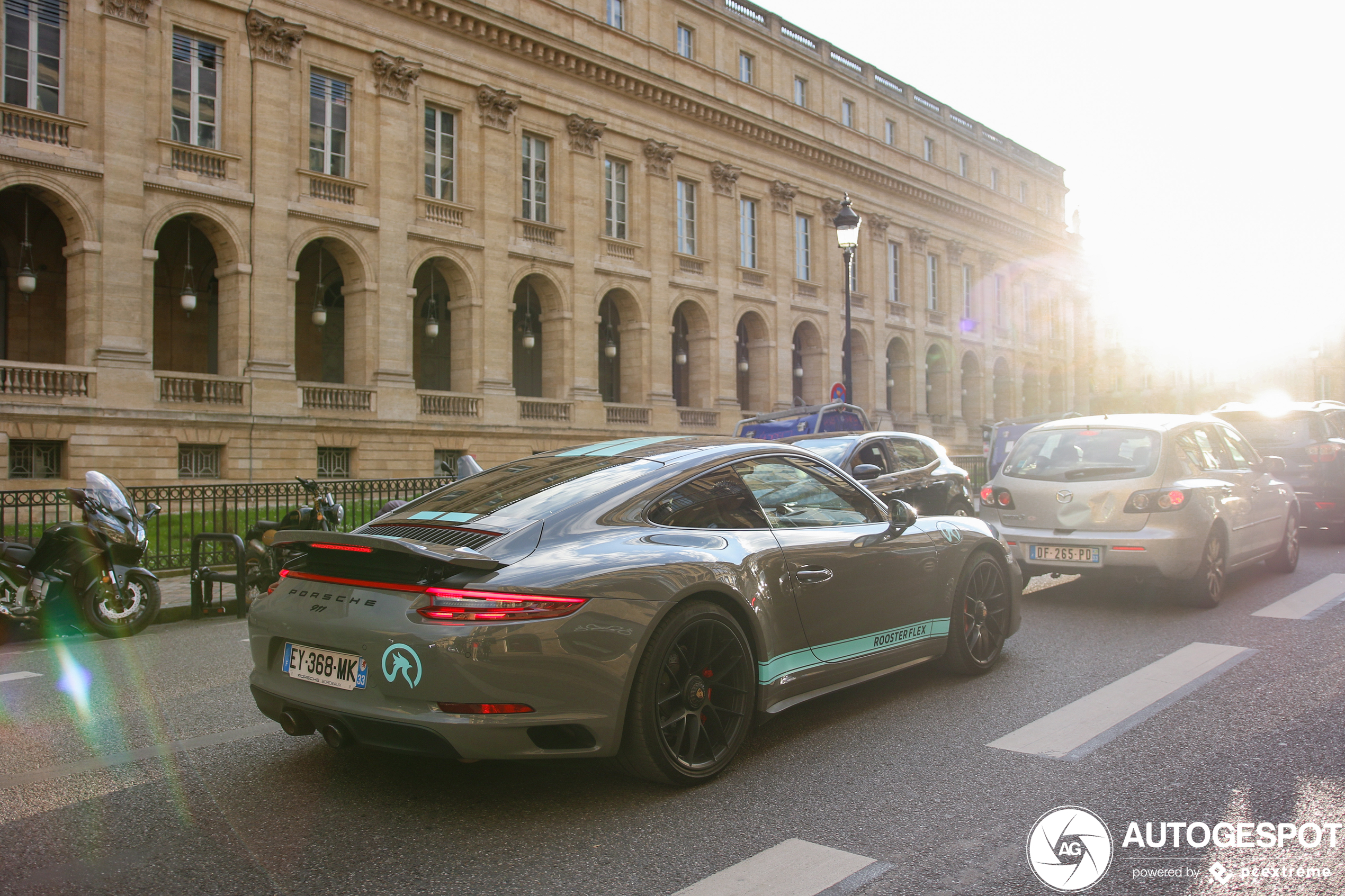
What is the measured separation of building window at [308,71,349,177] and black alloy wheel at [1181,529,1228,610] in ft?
75.1

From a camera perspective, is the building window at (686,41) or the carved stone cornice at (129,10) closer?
the carved stone cornice at (129,10)

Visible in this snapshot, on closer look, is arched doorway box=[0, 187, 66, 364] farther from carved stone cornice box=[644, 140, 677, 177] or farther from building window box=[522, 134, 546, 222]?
carved stone cornice box=[644, 140, 677, 177]

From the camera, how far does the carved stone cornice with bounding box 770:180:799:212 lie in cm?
3750

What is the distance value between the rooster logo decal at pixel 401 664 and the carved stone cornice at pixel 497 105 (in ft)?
88.8

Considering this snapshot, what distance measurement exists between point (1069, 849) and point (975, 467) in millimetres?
23862

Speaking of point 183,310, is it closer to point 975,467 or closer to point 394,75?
point 394,75

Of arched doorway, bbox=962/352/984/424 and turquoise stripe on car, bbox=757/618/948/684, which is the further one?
arched doorway, bbox=962/352/984/424

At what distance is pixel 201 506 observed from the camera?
13.8 meters

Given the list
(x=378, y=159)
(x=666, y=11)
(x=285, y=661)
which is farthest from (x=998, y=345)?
(x=285, y=661)

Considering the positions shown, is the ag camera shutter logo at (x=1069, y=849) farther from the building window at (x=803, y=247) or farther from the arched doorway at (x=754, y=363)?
the building window at (x=803, y=247)

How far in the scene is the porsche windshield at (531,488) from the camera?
4.14 metres

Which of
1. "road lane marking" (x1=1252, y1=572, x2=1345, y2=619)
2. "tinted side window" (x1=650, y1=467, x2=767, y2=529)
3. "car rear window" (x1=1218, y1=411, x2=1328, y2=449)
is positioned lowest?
"road lane marking" (x1=1252, y1=572, x2=1345, y2=619)

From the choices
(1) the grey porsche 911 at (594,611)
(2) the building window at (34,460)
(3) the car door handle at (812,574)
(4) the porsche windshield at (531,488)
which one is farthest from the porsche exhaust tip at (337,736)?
(2) the building window at (34,460)

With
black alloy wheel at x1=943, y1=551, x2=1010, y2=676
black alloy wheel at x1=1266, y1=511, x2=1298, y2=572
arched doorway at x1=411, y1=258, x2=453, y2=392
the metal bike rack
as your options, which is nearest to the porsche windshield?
black alloy wheel at x1=943, y1=551, x2=1010, y2=676
